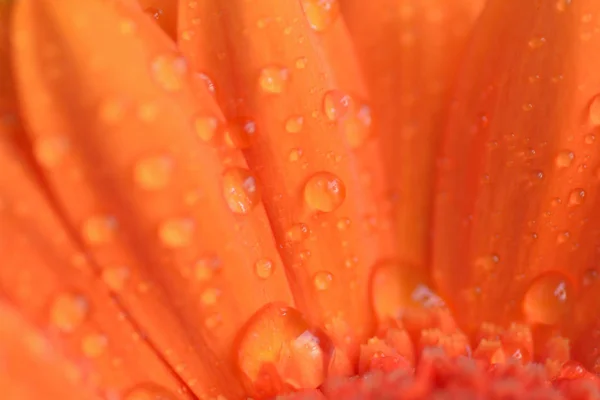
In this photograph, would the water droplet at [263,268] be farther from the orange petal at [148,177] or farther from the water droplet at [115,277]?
the water droplet at [115,277]

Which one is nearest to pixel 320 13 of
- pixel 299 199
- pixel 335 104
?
pixel 335 104

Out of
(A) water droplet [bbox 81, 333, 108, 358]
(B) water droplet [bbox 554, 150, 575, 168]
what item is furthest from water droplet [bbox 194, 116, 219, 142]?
(B) water droplet [bbox 554, 150, 575, 168]

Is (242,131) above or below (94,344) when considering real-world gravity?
above

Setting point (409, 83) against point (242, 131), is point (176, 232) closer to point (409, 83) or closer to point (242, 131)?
point (242, 131)

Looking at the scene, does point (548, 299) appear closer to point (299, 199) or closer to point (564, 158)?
point (564, 158)

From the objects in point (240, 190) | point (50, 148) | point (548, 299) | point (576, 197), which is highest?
point (50, 148)

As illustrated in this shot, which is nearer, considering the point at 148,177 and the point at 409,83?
the point at 148,177

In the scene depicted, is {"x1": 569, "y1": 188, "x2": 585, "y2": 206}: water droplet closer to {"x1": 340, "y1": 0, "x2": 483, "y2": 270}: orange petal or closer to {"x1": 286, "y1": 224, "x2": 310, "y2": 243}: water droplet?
{"x1": 340, "y1": 0, "x2": 483, "y2": 270}: orange petal
